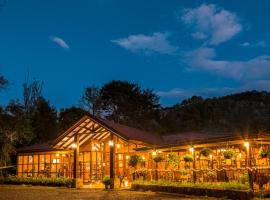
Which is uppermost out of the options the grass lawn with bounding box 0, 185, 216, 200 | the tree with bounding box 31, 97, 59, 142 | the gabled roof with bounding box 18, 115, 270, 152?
the tree with bounding box 31, 97, 59, 142

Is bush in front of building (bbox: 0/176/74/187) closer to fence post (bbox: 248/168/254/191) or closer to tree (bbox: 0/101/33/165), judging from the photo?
tree (bbox: 0/101/33/165)

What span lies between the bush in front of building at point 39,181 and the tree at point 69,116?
48.8ft

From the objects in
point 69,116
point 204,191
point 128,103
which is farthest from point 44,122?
point 204,191

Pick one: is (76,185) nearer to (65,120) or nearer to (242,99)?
(65,120)

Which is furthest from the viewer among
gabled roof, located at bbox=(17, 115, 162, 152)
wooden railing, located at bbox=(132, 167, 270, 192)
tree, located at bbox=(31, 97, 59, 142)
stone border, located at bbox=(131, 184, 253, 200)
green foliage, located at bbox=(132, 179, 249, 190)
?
tree, located at bbox=(31, 97, 59, 142)

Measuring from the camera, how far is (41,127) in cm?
3688

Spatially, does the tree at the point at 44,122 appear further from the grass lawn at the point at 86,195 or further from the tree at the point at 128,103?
the grass lawn at the point at 86,195

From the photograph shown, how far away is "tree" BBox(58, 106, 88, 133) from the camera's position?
4310cm

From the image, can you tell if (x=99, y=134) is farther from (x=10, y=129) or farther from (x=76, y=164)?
(x=10, y=129)

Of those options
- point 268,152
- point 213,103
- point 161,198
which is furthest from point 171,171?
point 213,103

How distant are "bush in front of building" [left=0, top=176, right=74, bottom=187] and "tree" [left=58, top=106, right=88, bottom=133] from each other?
48.8 feet

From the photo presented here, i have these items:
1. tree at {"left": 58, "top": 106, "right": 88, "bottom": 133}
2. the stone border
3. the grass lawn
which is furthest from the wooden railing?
tree at {"left": 58, "top": 106, "right": 88, "bottom": 133}

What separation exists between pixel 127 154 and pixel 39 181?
6221 mm

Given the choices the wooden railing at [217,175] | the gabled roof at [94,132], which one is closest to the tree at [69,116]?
the gabled roof at [94,132]
